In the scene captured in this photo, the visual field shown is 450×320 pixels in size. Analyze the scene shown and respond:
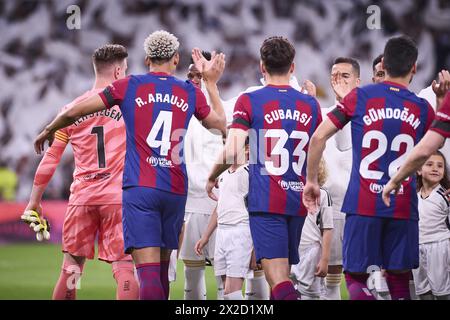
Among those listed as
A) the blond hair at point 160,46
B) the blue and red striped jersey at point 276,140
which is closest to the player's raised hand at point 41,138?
the blond hair at point 160,46

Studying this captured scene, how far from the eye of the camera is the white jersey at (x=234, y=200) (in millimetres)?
6977

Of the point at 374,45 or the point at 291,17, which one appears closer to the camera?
the point at 374,45

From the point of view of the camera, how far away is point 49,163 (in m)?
6.74

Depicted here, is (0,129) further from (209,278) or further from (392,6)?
(392,6)

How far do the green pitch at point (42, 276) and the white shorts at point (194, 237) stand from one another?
5.29 feet

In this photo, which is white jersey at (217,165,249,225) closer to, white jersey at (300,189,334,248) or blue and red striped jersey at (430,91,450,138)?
white jersey at (300,189,334,248)

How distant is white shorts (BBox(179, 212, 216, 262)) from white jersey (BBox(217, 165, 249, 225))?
0.71 meters

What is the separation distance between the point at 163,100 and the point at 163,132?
0.22 metres

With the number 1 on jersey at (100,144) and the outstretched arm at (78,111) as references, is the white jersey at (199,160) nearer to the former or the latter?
the number 1 on jersey at (100,144)

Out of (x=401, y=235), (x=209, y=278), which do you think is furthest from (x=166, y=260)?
(x=209, y=278)

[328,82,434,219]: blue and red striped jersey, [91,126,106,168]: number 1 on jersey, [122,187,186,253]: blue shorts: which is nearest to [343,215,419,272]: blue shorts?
[328,82,434,219]: blue and red striped jersey

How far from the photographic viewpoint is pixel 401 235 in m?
5.60

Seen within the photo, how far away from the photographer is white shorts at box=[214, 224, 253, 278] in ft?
22.4
